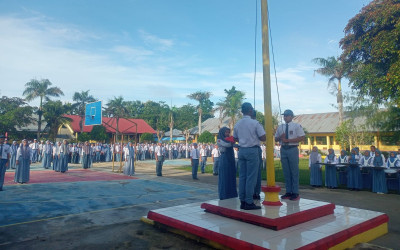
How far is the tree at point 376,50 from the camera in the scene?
1381 cm

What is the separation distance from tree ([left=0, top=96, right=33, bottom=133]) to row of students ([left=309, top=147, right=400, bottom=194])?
32.5 meters

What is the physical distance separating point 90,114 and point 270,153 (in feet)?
54.1

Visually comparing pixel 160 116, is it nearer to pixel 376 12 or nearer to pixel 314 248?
pixel 376 12

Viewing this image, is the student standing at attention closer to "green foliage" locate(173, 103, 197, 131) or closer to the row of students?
the row of students

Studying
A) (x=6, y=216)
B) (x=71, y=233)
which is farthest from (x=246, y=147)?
(x=6, y=216)

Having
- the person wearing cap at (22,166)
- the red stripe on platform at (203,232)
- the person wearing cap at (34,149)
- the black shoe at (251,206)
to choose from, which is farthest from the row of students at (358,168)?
the person wearing cap at (34,149)

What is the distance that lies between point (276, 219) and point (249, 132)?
5.05 feet

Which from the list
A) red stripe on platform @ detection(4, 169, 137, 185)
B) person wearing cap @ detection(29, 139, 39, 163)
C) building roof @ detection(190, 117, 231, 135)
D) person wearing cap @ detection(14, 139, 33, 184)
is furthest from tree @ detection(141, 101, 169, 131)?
person wearing cap @ detection(14, 139, 33, 184)

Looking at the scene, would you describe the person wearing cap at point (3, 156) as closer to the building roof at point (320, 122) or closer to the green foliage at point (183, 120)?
the building roof at point (320, 122)

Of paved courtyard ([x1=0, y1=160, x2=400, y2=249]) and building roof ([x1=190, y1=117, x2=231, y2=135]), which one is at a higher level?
building roof ([x1=190, y1=117, x2=231, y2=135])

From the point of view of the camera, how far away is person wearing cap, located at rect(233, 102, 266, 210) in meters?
4.82

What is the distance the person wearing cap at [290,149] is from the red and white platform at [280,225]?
0.33 metres

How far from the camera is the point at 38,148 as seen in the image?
2325cm

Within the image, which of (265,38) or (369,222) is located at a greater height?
(265,38)
